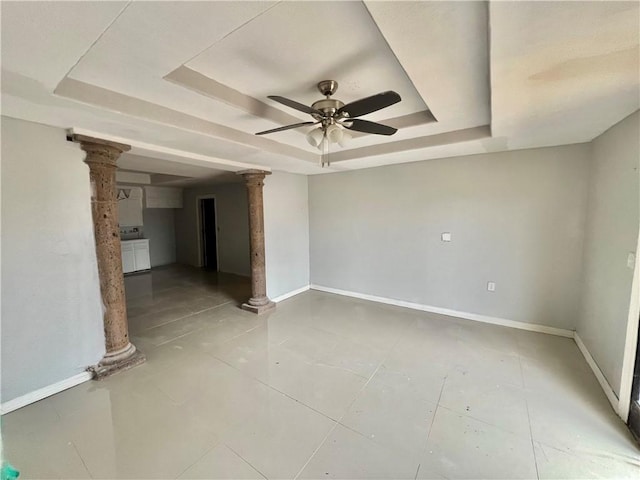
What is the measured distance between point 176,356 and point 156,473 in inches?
53.6

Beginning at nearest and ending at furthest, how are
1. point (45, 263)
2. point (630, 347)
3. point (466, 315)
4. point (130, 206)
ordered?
1. point (630, 347)
2. point (45, 263)
3. point (466, 315)
4. point (130, 206)

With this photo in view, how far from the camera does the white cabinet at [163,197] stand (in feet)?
22.0

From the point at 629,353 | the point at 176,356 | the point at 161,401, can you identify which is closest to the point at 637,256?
the point at 629,353

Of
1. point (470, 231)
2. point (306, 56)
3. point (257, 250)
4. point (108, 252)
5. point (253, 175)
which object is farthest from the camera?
point (257, 250)

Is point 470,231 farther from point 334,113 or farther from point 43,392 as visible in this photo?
point 43,392

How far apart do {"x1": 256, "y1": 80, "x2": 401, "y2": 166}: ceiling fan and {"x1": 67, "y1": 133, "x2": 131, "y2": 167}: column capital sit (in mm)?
1518

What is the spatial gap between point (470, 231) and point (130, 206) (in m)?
7.10

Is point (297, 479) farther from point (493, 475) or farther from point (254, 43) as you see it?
point (254, 43)

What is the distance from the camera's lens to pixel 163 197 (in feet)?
22.8

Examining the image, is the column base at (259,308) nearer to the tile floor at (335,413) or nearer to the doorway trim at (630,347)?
the tile floor at (335,413)

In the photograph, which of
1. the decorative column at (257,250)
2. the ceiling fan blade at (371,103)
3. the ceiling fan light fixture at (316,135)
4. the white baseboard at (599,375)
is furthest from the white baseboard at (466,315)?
the ceiling fan blade at (371,103)

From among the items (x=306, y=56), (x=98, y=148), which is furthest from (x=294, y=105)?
(x=98, y=148)

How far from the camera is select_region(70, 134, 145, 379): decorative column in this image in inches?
93.0

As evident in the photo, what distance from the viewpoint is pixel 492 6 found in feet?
3.10
